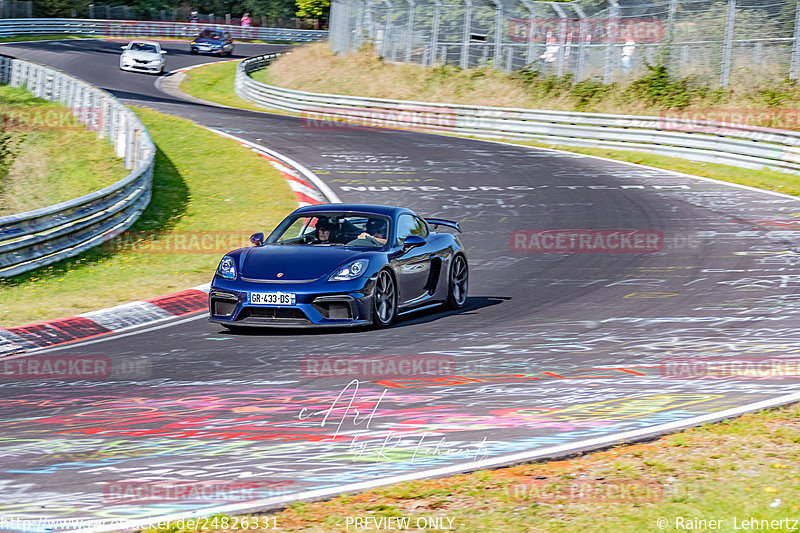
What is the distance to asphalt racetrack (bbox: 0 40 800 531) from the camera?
5.71 m

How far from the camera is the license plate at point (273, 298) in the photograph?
10039mm

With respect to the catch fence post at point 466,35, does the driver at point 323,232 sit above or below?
below

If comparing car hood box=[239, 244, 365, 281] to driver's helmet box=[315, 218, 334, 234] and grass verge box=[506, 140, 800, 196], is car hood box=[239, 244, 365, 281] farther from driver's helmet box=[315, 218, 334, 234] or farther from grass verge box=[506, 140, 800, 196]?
grass verge box=[506, 140, 800, 196]

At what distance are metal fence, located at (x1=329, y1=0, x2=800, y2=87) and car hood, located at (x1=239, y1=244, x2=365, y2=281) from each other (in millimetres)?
20190

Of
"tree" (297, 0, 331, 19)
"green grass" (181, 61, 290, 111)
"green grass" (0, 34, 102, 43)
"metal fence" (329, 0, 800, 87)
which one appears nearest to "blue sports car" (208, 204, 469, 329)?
"metal fence" (329, 0, 800, 87)

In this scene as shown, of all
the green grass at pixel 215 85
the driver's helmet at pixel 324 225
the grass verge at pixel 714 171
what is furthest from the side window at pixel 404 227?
the green grass at pixel 215 85

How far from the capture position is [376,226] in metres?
11.3

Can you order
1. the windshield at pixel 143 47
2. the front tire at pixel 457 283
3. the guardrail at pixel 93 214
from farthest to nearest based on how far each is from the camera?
the windshield at pixel 143 47 → the guardrail at pixel 93 214 → the front tire at pixel 457 283

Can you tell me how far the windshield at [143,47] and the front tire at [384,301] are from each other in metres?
42.2

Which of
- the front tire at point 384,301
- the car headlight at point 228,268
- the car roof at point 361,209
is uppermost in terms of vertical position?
the car roof at point 361,209

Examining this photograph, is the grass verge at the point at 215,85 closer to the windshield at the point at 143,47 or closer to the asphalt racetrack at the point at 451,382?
the windshield at the point at 143,47

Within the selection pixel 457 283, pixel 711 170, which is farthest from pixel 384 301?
pixel 711 170

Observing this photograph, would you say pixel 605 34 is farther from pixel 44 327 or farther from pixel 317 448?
pixel 317 448

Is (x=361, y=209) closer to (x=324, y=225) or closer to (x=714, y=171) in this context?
(x=324, y=225)
